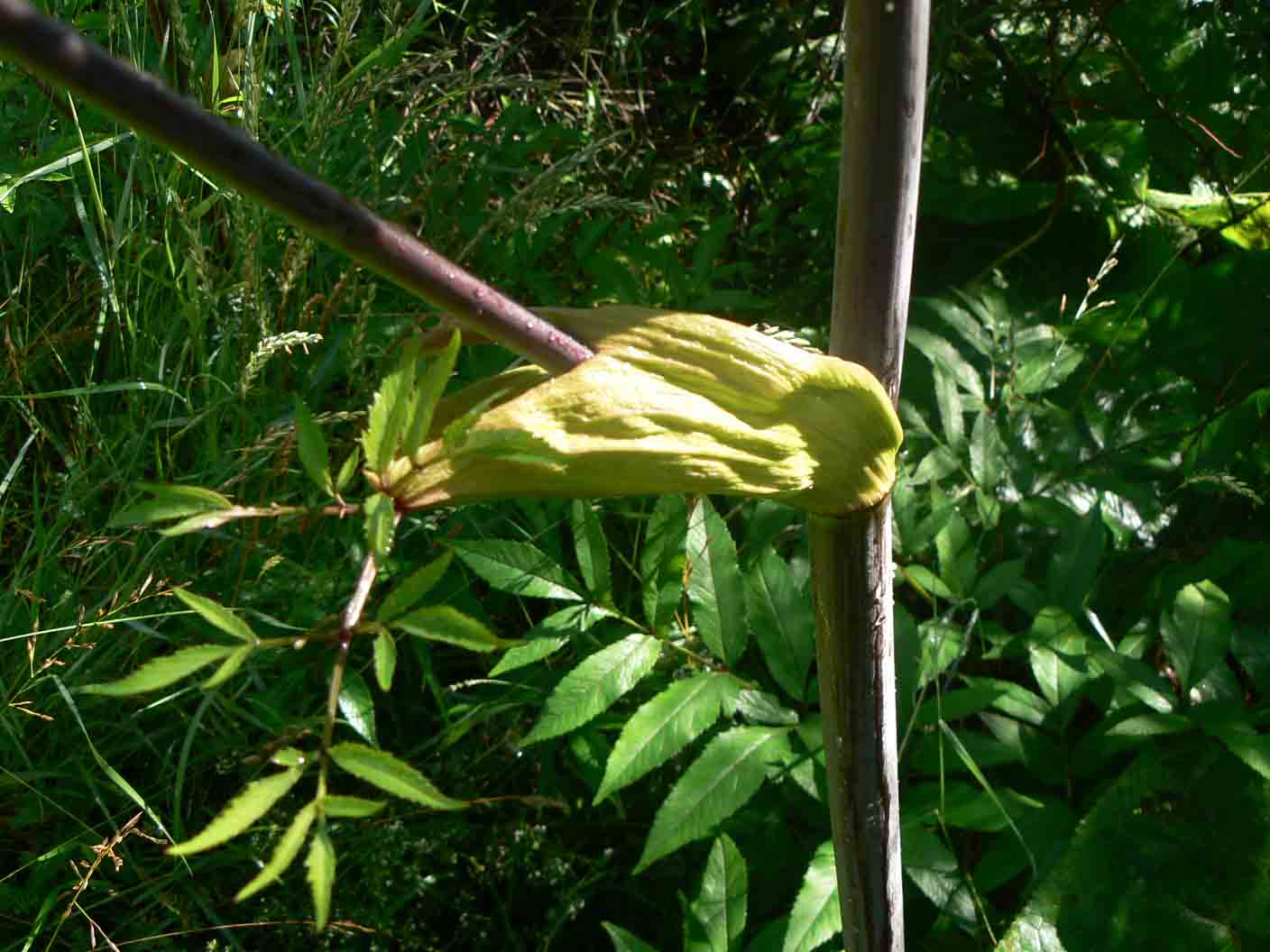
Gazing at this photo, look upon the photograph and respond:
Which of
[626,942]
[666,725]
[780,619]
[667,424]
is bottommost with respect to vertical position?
[626,942]

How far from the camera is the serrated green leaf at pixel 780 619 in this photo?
1.39 meters

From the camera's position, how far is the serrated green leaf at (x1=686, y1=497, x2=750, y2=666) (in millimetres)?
1402

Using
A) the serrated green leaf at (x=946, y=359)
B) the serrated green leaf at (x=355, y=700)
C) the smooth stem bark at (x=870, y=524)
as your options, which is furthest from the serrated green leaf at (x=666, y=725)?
the serrated green leaf at (x=946, y=359)

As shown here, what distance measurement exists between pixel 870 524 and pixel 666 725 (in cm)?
66

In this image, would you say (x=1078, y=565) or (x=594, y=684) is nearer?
(x=594, y=684)

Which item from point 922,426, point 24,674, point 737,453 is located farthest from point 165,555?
point 737,453

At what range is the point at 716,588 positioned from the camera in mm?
1413

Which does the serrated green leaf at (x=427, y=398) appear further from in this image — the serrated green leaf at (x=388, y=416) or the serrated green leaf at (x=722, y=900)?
the serrated green leaf at (x=722, y=900)

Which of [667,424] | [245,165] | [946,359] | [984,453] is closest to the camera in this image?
[245,165]

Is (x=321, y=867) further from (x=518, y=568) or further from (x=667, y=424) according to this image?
(x=518, y=568)

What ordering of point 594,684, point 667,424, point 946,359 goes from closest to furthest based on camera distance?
1. point 667,424
2. point 594,684
3. point 946,359

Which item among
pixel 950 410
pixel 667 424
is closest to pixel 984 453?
pixel 950 410

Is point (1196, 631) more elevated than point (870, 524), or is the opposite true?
point (870, 524)

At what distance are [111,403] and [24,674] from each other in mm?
428
